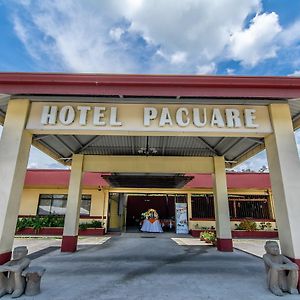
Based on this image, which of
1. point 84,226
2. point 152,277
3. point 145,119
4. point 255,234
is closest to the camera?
point 145,119

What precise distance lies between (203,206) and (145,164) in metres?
10.1

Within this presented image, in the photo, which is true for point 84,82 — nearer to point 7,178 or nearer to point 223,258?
point 7,178

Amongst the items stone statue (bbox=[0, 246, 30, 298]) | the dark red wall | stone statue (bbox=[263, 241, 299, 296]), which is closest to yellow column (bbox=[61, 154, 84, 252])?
stone statue (bbox=[0, 246, 30, 298])

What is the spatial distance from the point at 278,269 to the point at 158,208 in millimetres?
22615

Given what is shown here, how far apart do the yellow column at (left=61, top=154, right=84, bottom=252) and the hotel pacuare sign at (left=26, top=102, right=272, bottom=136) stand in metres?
4.89

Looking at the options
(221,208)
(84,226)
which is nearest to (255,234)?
(221,208)

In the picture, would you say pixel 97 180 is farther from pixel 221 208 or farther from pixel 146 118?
pixel 146 118

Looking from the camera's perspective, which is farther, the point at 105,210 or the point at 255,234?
the point at 105,210

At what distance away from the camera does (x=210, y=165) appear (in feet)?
35.3

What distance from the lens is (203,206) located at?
18688 millimetres

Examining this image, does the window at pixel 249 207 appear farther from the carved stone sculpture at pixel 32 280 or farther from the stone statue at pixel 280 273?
the carved stone sculpture at pixel 32 280

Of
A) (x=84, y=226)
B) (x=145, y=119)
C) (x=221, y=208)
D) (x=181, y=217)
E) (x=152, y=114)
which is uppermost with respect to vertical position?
(x=152, y=114)

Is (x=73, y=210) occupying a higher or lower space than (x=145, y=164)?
lower

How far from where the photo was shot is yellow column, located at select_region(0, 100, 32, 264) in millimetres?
5004
